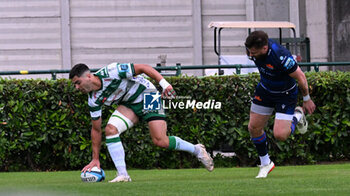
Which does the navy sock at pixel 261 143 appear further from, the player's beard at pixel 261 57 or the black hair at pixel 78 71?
the black hair at pixel 78 71

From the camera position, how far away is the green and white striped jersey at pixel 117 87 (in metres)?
9.68

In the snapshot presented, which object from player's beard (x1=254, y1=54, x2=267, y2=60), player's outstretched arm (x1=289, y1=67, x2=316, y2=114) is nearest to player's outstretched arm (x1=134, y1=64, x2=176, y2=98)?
player's beard (x1=254, y1=54, x2=267, y2=60)

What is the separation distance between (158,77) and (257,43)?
3.98 ft

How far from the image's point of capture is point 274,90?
993cm

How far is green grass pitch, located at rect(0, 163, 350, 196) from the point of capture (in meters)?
8.04

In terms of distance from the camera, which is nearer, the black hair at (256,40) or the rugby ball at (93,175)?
the black hair at (256,40)

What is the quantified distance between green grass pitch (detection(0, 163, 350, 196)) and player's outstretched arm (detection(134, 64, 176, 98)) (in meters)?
1.03

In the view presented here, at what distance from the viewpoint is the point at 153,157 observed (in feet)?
42.2

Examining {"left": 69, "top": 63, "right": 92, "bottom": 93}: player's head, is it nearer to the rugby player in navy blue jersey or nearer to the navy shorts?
the rugby player in navy blue jersey

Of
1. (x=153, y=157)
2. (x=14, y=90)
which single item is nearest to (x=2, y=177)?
(x=14, y=90)

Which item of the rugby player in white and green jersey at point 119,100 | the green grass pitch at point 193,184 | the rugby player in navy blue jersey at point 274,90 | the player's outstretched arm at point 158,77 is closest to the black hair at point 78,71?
the rugby player in white and green jersey at point 119,100

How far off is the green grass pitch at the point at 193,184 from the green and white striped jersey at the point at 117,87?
0.98m

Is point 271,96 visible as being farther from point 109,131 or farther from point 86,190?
point 86,190

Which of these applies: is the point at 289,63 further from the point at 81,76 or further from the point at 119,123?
the point at 81,76
